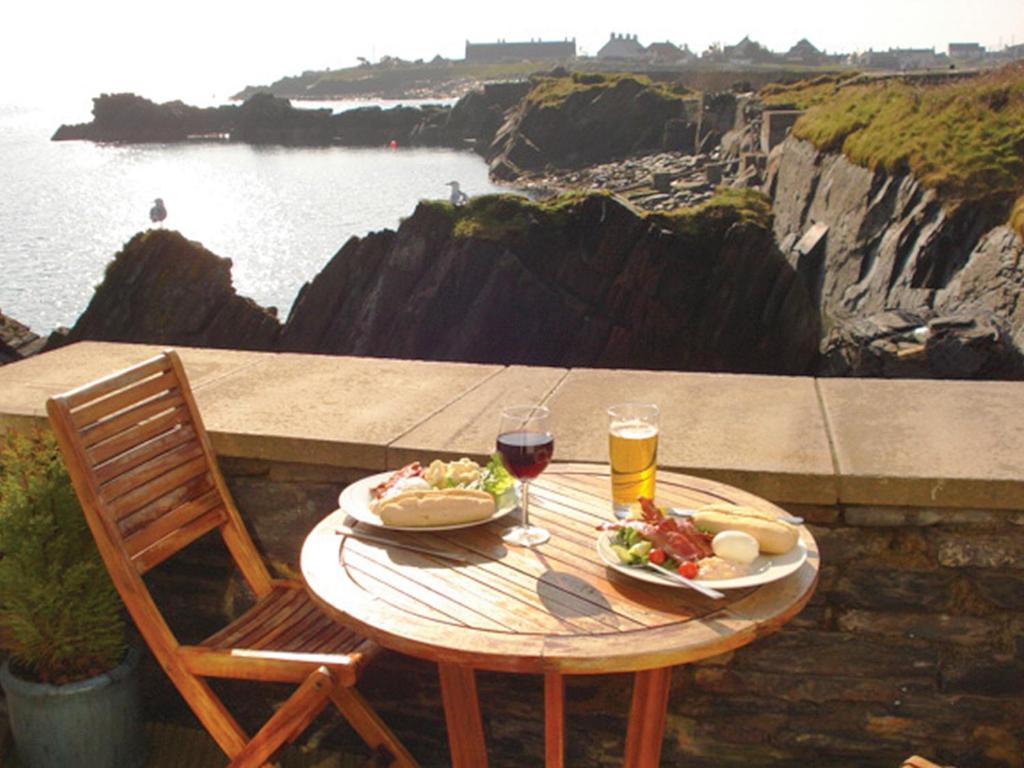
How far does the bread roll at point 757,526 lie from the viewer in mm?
2357

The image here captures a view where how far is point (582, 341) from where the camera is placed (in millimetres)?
22516

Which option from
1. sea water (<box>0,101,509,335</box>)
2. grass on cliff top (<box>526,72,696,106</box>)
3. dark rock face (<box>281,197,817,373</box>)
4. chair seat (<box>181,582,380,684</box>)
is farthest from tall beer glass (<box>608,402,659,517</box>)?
Answer: grass on cliff top (<box>526,72,696,106</box>)

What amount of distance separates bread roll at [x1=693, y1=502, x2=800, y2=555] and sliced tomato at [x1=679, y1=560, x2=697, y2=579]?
0.15m

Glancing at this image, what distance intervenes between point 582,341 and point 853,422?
750 inches

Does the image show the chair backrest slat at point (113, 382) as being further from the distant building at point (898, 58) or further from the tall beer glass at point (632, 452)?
the distant building at point (898, 58)

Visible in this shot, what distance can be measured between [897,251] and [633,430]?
590 inches

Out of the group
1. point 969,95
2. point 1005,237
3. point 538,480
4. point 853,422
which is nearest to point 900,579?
point 853,422

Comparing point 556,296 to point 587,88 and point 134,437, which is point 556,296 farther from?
point 587,88

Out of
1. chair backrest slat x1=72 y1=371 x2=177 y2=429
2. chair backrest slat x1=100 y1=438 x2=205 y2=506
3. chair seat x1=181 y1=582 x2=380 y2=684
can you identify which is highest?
chair backrest slat x1=72 y1=371 x2=177 y2=429

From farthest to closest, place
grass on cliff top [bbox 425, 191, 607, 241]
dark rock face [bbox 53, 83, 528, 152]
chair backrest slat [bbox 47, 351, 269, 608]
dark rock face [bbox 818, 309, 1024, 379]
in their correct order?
1. dark rock face [bbox 53, 83, 528, 152]
2. grass on cliff top [bbox 425, 191, 607, 241]
3. dark rock face [bbox 818, 309, 1024, 379]
4. chair backrest slat [bbox 47, 351, 269, 608]

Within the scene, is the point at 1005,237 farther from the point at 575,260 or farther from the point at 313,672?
the point at 313,672

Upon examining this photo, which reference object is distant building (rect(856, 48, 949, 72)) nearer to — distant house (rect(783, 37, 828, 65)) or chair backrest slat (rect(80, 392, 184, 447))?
distant house (rect(783, 37, 828, 65))

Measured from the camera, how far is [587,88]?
279 ft

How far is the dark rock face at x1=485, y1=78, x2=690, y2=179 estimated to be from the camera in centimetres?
7988
